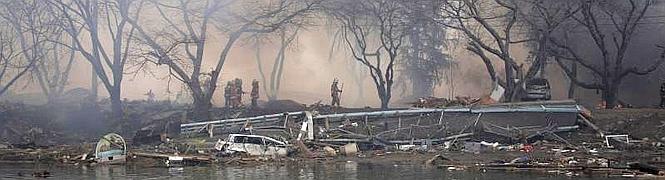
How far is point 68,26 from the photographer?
140 feet

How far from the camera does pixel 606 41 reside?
47.0 meters

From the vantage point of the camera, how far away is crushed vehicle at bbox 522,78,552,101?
140 feet

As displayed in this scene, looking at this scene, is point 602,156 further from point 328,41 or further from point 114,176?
point 328,41

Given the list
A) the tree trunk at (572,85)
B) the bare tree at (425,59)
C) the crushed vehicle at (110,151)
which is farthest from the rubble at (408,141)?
the bare tree at (425,59)

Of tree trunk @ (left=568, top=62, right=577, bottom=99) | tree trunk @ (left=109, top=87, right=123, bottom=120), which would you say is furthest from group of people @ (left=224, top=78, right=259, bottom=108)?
tree trunk @ (left=568, top=62, right=577, bottom=99)

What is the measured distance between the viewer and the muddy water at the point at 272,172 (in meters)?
24.1

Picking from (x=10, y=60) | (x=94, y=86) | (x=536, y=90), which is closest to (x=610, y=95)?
(x=536, y=90)

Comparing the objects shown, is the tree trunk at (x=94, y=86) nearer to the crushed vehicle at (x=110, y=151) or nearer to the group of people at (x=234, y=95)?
the group of people at (x=234, y=95)

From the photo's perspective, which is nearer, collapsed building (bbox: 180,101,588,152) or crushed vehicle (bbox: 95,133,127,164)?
crushed vehicle (bbox: 95,133,127,164)

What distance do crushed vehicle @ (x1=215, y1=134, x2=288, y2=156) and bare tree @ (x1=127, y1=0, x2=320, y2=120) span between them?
9127mm

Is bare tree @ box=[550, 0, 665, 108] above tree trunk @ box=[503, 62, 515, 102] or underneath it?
above

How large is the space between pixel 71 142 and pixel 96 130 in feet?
12.1

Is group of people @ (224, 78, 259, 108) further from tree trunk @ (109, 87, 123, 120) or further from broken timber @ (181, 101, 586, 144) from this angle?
broken timber @ (181, 101, 586, 144)

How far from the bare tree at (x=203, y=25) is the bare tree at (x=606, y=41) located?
39.3 feet
